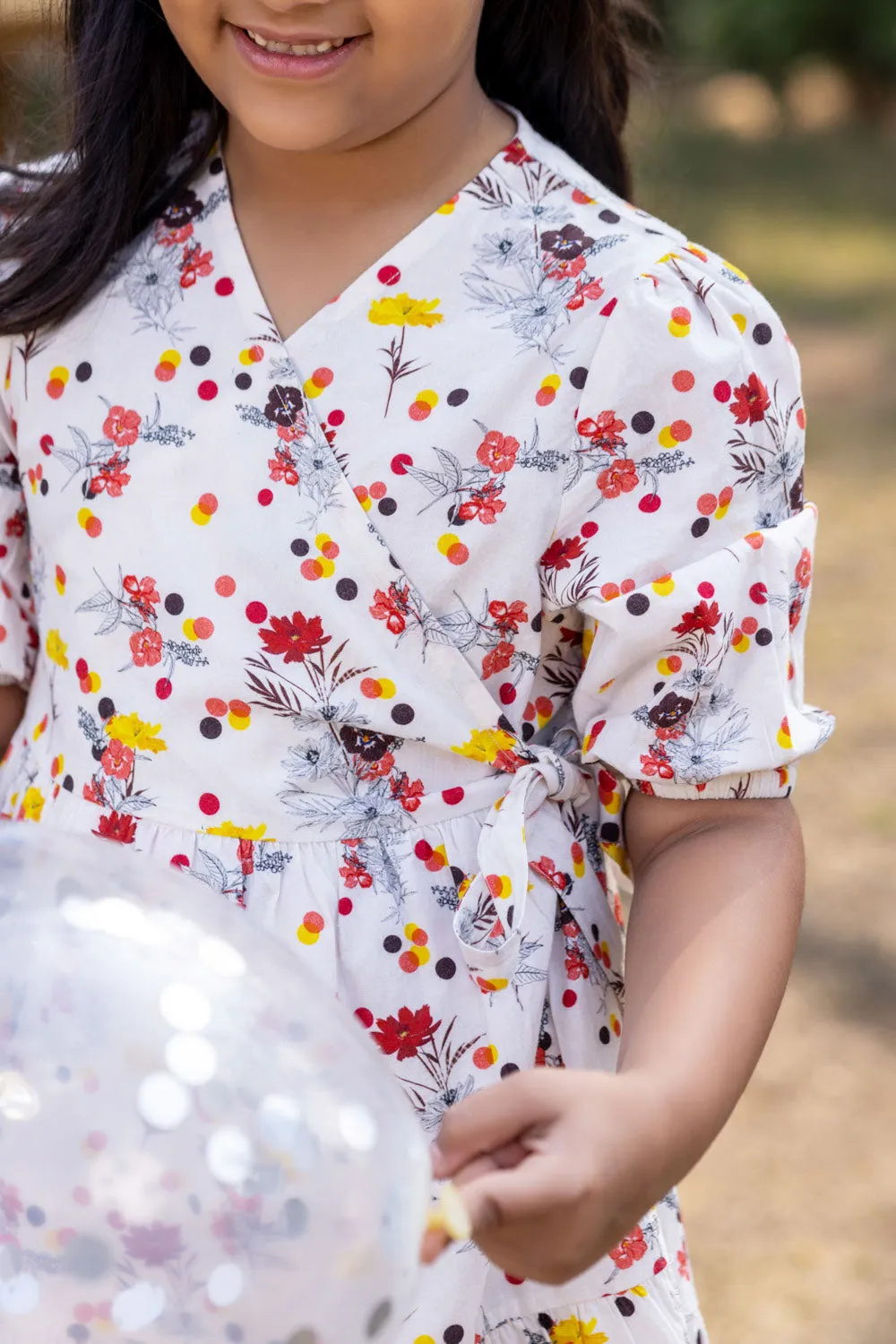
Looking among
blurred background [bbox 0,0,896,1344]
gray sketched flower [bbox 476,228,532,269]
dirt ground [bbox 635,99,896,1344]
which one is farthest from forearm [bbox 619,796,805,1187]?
dirt ground [bbox 635,99,896,1344]

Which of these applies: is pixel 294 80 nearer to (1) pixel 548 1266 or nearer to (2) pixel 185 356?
(2) pixel 185 356

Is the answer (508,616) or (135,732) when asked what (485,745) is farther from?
A: (135,732)

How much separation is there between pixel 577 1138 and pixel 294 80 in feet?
1.82

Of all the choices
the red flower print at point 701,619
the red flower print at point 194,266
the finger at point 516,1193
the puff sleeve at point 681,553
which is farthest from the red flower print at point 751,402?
the finger at point 516,1193

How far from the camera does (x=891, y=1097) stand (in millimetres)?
2328

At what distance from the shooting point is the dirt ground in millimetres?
2027

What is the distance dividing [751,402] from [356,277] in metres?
0.24

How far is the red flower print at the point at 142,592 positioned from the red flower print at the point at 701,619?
301 mm

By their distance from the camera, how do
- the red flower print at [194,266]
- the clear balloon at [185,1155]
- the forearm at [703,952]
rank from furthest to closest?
the red flower print at [194,266] → the forearm at [703,952] → the clear balloon at [185,1155]

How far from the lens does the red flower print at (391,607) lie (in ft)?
3.19

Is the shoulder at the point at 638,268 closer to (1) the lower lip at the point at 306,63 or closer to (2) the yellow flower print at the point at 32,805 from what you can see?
(1) the lower lip at the point at 306,63

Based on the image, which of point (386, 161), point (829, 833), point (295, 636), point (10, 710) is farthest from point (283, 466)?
point (829, 833)

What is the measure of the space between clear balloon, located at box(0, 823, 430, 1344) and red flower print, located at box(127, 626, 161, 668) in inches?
13.4

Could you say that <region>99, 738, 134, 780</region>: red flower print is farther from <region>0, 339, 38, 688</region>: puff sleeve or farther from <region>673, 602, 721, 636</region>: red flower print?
<region>673, 602, 721, 636</region>: red flower print
